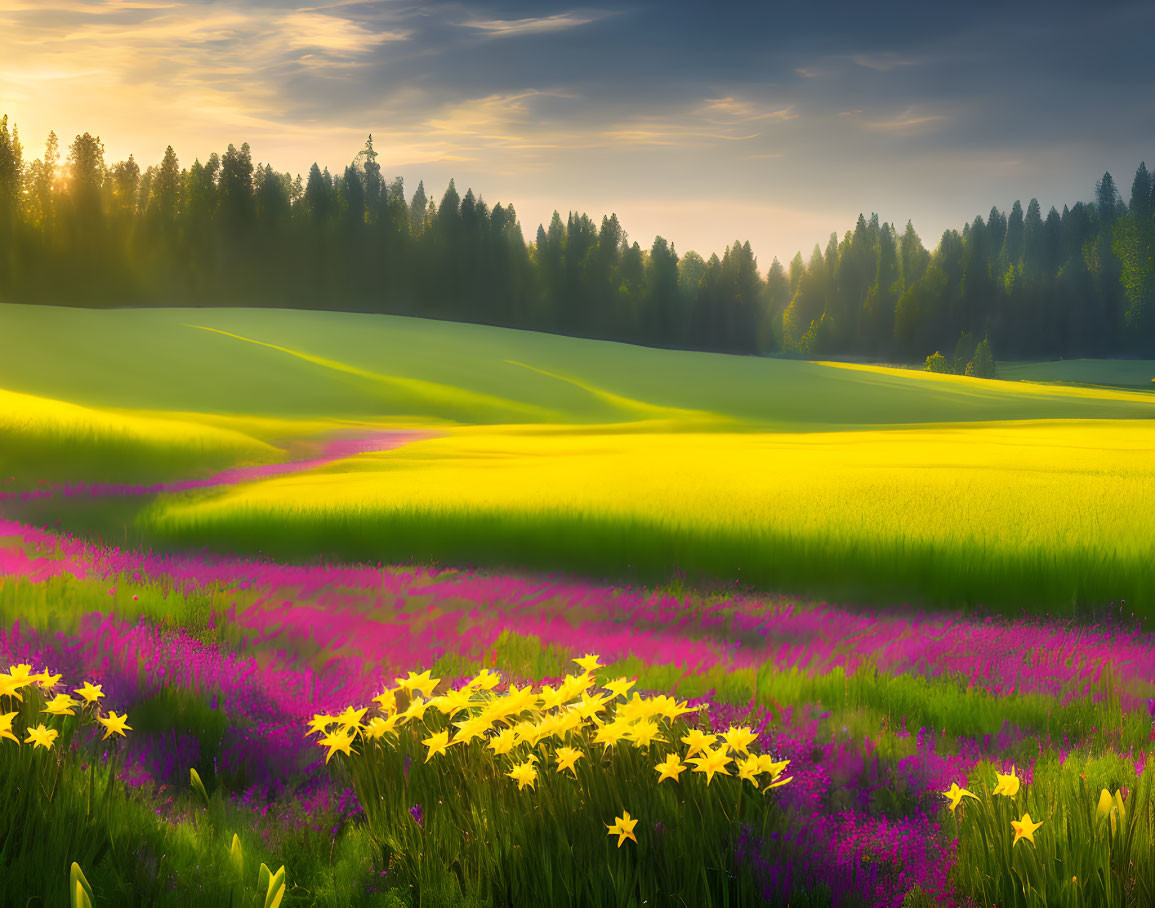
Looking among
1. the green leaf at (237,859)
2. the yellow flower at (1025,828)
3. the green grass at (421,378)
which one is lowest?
the green leaf at (237,859)

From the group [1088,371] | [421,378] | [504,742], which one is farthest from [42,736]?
[1088,371]

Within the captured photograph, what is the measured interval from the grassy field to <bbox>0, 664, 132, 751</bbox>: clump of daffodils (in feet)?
19.6

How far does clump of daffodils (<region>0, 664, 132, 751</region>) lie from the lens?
333 cm

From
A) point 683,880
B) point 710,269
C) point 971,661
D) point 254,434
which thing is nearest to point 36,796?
point 683,880

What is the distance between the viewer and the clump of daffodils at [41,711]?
3334 mm

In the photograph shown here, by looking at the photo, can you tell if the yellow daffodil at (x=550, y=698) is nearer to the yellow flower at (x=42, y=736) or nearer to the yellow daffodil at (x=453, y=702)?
the yellow daffodil at (x=453, y=702)

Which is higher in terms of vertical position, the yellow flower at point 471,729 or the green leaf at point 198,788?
the yellow flower at point 471,729

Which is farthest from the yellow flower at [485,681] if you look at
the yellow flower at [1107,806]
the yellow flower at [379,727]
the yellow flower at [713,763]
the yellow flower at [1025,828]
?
the yellow flower at [1107,806]

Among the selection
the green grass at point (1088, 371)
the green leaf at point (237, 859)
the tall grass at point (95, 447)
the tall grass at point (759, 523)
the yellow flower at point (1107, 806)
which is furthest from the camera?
the green grass at point (1088, 371)

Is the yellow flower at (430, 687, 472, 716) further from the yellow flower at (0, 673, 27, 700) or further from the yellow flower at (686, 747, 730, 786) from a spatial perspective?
the yellow flower at (0, 673, 27, 700)

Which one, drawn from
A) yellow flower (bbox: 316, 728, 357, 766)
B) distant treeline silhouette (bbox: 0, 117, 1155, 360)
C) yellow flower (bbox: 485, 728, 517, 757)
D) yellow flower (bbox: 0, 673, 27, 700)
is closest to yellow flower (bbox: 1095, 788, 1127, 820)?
yellow flower (bbox: 485, 728, 517, 757)

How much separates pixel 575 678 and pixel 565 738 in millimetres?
285

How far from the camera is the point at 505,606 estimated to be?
7535mm

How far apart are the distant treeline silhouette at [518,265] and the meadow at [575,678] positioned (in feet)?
175
